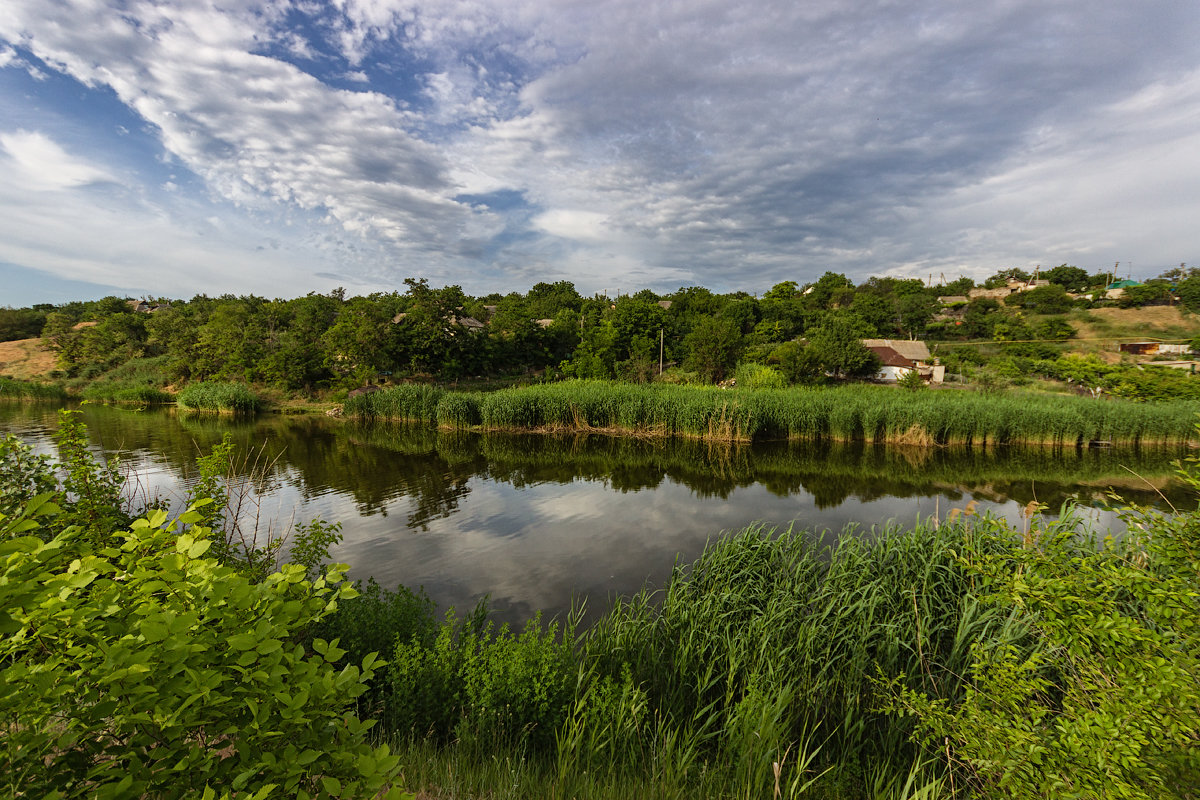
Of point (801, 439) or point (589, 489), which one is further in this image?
point (801, 439)

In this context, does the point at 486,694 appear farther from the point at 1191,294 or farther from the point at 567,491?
the point at 1191,294

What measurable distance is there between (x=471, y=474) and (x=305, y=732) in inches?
522

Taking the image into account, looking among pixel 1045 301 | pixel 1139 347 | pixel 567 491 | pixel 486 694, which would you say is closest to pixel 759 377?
pixel 567 491

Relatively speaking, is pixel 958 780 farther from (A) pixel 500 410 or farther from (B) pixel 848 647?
(A) pixel 500 410

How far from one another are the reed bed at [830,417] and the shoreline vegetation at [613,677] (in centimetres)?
1309

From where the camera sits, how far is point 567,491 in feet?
41.6

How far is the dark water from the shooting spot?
7996 millimetres

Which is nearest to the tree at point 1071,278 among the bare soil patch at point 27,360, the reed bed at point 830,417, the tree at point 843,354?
the tree at point 843,354

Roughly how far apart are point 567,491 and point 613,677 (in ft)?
27.2

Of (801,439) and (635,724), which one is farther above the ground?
(635,724)

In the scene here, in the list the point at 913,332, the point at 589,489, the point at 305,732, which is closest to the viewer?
the point at 305,732

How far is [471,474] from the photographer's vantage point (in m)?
14.4

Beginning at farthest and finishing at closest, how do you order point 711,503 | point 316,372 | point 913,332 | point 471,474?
point 913,332 < point 316,372 < point 471,474 < point 711,503

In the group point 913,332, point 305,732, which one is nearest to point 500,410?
point 305,732
